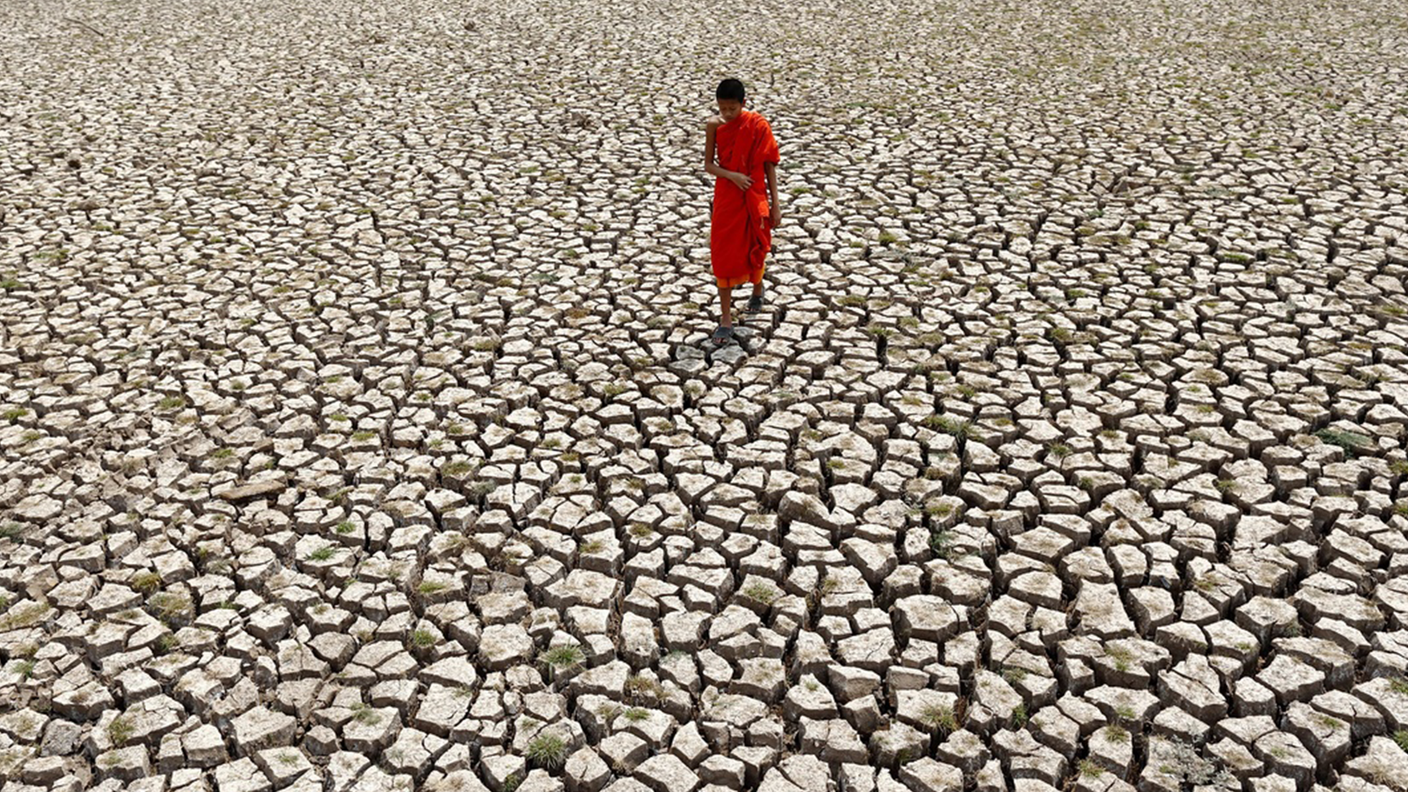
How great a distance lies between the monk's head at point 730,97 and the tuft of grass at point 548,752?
3614 mm

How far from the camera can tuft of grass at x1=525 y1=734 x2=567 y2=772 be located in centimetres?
373

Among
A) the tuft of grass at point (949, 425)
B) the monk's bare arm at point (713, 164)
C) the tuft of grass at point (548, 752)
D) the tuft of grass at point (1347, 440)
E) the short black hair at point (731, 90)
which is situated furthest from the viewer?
the monk's bare arm at point (713, 164)

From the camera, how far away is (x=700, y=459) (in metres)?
5.38

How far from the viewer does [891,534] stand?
4.79 metres

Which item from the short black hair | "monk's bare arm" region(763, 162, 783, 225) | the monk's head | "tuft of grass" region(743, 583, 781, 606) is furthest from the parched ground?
the short black hair

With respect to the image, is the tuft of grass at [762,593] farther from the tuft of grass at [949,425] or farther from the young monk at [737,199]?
the young monk at [737,199]

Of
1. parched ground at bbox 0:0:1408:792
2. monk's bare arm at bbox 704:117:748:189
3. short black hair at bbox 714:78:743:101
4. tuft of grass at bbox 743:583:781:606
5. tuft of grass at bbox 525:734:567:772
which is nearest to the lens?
tuft of grass at bbox 525:734:567:772

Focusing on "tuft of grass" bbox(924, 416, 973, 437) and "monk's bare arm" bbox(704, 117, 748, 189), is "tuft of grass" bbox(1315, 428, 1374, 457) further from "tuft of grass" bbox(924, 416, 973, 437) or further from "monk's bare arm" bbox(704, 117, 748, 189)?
"monk's bare arm" bbox(704, 117, 748, 189)

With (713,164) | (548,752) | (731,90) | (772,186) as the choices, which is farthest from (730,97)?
(548,752)

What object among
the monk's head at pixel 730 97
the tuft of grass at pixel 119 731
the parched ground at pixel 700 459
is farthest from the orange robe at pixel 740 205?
the tuft of grass at pixel 119 731

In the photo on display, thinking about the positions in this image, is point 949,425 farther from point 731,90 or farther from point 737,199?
point 731,90

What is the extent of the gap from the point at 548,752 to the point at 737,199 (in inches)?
139

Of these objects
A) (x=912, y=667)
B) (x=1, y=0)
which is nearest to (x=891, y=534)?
(x=912, y=667)

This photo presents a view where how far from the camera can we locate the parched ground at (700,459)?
3865 millimetres
